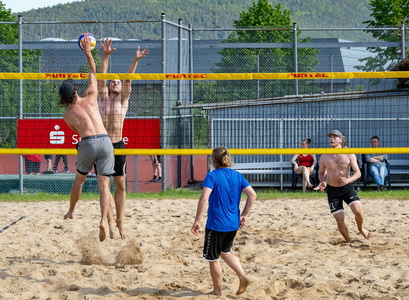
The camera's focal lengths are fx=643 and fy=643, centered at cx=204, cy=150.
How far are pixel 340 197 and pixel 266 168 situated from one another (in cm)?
525

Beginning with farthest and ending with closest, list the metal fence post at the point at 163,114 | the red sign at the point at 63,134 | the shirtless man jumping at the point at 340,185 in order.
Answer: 1. the red sign at the point at 63,134
2. the metal fence post at the point at 163,114
3. the shirtless man jumping at the point at 340,185

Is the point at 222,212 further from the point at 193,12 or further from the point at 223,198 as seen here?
the point at 193,12

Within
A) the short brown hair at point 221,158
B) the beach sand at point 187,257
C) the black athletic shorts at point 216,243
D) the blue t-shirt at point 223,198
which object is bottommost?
the beach sand at point 187,257

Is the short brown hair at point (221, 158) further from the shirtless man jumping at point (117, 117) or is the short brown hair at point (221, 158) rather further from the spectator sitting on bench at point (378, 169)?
the spectator sitting on bench at point (378, 169)

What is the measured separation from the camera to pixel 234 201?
196 inches

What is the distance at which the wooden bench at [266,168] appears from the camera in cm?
1212

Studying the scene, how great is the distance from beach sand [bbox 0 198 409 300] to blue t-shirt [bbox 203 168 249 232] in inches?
23.1

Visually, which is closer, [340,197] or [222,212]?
[222,212]

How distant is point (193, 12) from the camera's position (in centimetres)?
13325

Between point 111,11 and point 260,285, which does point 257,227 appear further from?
point 111,11

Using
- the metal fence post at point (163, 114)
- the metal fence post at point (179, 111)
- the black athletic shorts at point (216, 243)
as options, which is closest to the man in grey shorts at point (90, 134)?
the black athletic shorts at point (216, 243)

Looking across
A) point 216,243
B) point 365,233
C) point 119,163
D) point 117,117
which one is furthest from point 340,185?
point 216,243

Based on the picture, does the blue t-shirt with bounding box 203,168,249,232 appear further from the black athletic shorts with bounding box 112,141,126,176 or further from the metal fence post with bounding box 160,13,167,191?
the metal fence post with bounding box 160,13,167,191

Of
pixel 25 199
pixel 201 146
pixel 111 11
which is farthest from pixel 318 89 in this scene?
pixel 111 11
